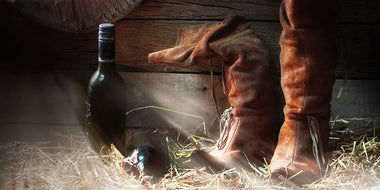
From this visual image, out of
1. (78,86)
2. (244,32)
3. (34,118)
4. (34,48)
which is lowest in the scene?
(34,118)

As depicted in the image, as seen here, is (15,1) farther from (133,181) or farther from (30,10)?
(133,181)

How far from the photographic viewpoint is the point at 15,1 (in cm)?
171

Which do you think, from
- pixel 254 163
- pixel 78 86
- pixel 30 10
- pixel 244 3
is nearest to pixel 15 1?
pixel 30 10

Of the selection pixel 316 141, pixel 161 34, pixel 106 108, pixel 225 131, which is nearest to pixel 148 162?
pixel 106 108

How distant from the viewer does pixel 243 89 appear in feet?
4.91

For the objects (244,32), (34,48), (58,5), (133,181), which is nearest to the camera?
(133,181)

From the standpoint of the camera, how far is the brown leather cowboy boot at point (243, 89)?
1491mm

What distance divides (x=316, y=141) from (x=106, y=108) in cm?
68

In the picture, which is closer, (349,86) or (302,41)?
(302,41)

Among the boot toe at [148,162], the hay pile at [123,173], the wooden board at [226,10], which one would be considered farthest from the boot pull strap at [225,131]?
the wooden board at [226,10]

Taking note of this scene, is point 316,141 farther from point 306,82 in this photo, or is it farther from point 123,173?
point 123,173

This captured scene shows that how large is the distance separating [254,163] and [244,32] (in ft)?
1.56

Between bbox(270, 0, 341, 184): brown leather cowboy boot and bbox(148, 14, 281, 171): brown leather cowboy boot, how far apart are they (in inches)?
4.0

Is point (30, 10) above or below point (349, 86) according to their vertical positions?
above
